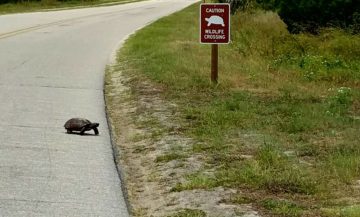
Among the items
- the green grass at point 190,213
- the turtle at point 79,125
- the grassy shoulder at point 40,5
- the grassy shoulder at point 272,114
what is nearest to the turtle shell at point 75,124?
the turtle at point 79,125

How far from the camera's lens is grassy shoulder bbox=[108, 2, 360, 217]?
6.03 m

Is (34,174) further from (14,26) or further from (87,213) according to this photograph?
(14,26)

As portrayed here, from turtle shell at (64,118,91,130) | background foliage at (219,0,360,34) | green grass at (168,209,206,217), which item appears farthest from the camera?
background foliage at (219,0,360,34)

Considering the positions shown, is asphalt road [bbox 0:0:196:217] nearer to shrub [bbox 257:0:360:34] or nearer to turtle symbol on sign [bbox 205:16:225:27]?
turtle symbol on sign [bbox 205:16:225:27]

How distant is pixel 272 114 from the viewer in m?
9.38

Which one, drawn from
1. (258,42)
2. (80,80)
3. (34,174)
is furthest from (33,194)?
(258,42)

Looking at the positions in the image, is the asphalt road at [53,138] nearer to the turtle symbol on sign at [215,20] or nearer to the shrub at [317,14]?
the turtle symbol on sign at [215,20]

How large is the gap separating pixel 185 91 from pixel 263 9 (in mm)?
15369

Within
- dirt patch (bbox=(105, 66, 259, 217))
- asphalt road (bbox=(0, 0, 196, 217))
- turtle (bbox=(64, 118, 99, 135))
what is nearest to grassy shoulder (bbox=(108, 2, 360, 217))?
dirt patch (bbox=(105, 66, 259, 217))

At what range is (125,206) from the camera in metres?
5.93

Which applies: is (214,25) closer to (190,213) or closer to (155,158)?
(155,158)

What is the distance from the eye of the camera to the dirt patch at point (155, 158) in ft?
19.0

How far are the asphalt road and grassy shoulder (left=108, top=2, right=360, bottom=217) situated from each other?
2.48ft

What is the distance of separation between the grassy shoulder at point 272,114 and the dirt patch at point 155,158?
0.40 ft
